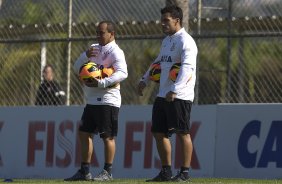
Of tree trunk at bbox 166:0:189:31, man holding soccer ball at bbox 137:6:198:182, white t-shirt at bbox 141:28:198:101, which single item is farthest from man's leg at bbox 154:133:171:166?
tree trunk at bbox 166:0:189:31

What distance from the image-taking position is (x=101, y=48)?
524 inches

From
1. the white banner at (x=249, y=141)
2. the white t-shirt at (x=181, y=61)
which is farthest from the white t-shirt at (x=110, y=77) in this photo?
the white banner at (x=249, y=141)

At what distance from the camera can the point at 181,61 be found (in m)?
12.4

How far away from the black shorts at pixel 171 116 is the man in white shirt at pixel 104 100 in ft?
2.71

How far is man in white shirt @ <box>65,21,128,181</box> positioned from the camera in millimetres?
13164

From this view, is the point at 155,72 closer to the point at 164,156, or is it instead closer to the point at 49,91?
the point at 164,156

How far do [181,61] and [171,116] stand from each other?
2.02 ft

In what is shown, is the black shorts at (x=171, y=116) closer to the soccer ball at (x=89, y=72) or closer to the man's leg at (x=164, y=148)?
the man's leg at (x=164, y=148)

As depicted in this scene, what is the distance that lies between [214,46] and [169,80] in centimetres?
417

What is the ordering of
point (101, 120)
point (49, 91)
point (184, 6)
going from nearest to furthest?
Answer: point (101, 120), point (184, 6), point (49, 91)

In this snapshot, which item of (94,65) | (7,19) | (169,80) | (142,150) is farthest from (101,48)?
(7,19)

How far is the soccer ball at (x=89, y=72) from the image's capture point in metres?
13.1

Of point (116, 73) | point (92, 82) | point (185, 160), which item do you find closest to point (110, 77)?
point (116, 73)

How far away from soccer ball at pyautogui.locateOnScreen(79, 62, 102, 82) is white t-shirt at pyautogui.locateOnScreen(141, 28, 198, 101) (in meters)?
0.86
